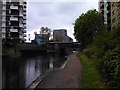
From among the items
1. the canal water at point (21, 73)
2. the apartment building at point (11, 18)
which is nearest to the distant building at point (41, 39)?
the apartment building at point (11, 18)

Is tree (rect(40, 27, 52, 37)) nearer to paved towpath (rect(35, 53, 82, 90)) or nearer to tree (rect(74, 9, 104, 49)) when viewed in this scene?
tree (rect(74, 9, 104, 49))

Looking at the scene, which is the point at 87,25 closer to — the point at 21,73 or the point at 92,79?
the point at 21,73

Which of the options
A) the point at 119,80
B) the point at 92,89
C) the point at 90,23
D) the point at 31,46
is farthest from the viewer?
the point at 31,46

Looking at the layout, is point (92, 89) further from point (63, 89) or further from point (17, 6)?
point (17, 6)

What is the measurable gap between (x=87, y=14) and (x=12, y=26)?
39.2 metres

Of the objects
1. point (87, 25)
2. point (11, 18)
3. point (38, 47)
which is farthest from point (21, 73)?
point (38, 47)

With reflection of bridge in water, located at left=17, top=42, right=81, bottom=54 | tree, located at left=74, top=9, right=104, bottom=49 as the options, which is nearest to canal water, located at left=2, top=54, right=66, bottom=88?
tree, located at left=74, top=9, right=104, bottom=49

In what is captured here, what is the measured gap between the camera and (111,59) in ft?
42.8

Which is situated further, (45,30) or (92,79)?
(45,30)

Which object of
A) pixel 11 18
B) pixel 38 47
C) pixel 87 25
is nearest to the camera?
pixel 87 25

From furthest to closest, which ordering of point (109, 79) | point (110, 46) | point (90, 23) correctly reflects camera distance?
point (90, 23) → point (110, 46) → point (109, 79)

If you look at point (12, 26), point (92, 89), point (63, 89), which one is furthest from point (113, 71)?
point (12, 26)

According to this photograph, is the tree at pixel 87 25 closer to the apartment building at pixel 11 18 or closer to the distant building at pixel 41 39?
the apartment building at pixel 11 18

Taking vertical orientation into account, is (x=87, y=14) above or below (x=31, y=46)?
above
